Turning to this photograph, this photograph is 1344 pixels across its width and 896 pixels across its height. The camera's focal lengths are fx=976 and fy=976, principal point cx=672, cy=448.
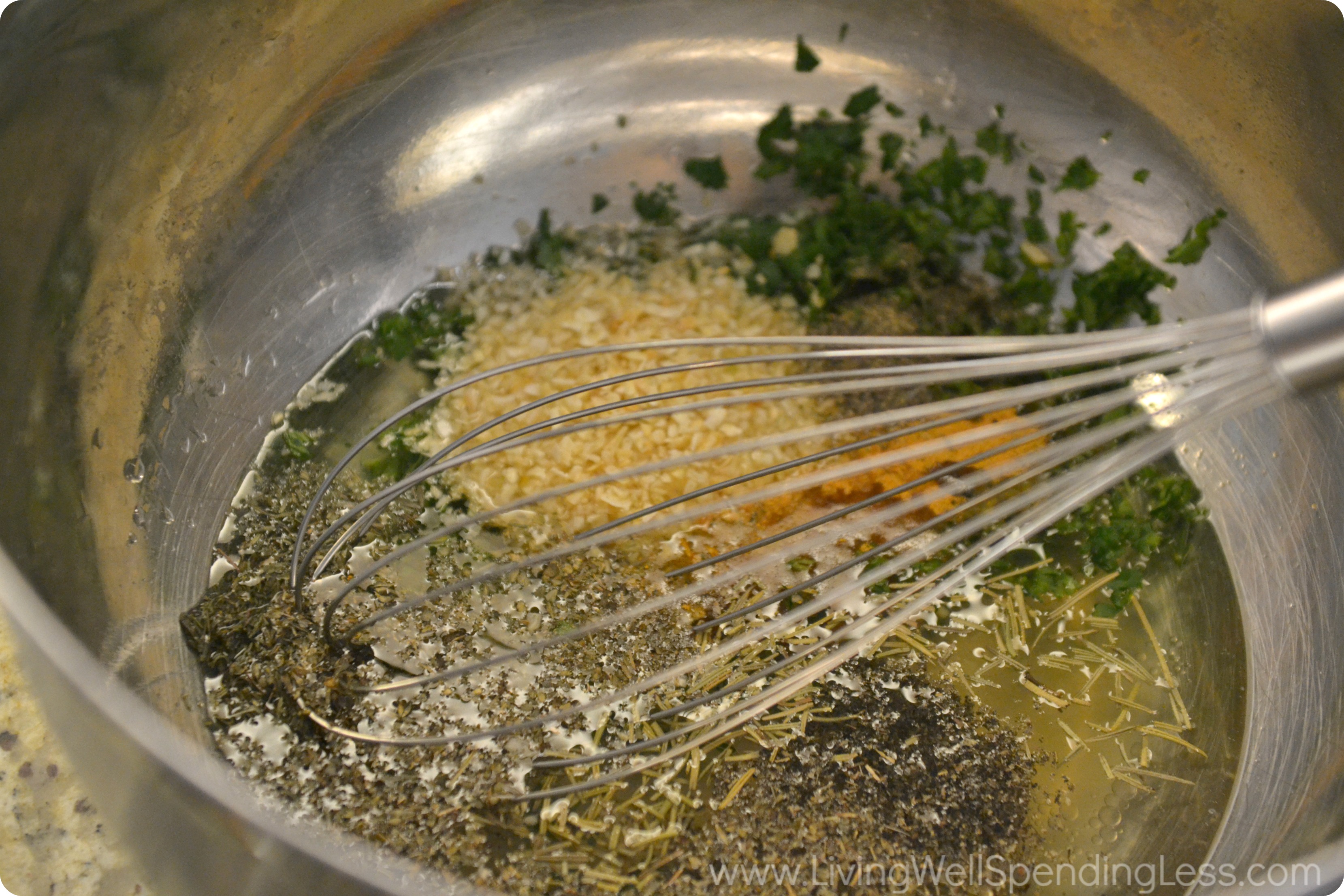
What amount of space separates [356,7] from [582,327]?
0.43 m

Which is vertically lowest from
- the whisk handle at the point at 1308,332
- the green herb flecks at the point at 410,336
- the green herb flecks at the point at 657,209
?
the whisk handle at the point at 1308,332

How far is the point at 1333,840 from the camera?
752mm

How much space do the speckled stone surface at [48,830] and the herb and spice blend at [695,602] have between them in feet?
0.37

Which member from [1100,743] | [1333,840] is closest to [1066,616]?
[1100,743]

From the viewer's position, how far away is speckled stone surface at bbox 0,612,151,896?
0.74 metres

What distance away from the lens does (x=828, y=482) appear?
958 millimetres

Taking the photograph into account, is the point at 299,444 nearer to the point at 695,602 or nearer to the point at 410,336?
the point at 410,336

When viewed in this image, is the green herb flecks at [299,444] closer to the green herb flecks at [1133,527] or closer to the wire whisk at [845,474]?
the wire whisk at [845,474]

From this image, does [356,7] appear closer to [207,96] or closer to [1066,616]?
[207,96]

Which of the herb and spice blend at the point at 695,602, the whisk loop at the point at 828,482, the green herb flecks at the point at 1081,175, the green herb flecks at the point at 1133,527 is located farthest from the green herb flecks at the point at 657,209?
Answer: the green herb flecks at the point at 1133,527

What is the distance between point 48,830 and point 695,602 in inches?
21.7

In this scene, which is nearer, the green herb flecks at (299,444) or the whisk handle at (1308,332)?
the whisk handle at (1308,332)

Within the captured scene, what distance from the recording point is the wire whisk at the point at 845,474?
2.21 feet

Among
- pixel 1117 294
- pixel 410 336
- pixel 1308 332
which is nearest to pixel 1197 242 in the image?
pixel 1117 294
